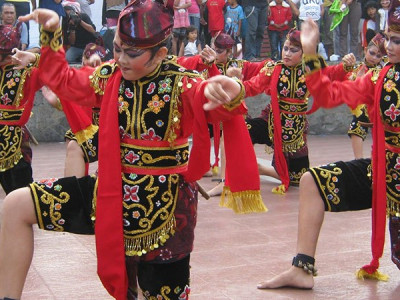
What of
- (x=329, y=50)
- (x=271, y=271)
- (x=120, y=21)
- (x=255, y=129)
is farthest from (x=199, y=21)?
(x=120, y=21)

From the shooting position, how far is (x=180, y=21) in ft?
39.0

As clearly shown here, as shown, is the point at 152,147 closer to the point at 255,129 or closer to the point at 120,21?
the point at 120,21

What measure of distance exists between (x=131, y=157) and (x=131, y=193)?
17cm

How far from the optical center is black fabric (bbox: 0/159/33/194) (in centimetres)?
591

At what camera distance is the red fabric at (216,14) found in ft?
39.9

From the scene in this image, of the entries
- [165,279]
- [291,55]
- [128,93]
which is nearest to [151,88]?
[128,93]

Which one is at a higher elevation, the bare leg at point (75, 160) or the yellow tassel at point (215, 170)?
the bare leg at point (75, 160)

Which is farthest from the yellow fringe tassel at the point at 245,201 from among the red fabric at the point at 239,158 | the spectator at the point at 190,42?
the spectator at the point at 190,42

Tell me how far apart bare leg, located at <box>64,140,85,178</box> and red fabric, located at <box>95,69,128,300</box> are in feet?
11.0

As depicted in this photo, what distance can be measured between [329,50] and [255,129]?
6.14 metres

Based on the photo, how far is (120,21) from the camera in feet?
10.7

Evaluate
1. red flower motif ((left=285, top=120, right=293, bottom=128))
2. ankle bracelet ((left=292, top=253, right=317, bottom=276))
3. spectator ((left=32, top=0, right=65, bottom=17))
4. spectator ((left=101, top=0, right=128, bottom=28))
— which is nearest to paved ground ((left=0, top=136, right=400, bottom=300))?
ankle bracelet ((left=292, top=253, right=317, bottom=276))

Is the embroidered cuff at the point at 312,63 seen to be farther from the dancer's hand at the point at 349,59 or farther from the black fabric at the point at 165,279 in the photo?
the dancer's hand at the point at 349,59

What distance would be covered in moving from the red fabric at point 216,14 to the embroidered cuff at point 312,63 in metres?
8.52
